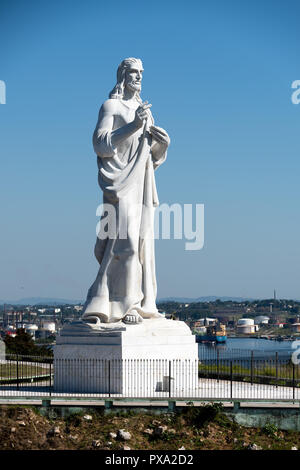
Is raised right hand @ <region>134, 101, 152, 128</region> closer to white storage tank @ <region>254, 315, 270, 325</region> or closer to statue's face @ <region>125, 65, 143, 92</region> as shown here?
statue's face @ <region>125, 65, 143, 92</region>

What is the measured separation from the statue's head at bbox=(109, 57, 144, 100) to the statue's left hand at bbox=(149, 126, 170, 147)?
3.67 ft

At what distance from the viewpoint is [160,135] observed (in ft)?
80.6

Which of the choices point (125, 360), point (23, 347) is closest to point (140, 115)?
point (125, 360)

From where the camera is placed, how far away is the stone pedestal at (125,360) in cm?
2253

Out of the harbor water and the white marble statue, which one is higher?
the white marble statue

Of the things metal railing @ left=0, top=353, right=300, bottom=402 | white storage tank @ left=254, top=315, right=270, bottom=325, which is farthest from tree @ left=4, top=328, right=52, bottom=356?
white storage tank @ left=254, top=315, right=270, bottom=325

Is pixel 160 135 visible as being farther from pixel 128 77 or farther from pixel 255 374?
pixel 255 374

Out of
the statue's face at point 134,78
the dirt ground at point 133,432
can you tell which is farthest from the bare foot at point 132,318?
the statue's face at point 134,78

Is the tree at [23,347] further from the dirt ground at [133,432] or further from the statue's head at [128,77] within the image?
the dirt ground at [133,432]

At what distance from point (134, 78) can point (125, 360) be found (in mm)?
7653

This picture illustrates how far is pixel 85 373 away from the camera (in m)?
22.9

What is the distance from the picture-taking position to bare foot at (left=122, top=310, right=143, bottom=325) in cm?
2325
